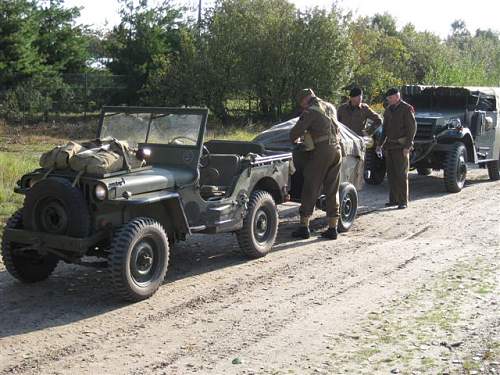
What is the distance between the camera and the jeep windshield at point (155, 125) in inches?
281

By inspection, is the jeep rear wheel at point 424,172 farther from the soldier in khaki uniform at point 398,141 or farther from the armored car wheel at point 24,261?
the armored car wheel at point 24,261

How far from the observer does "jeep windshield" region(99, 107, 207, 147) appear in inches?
281

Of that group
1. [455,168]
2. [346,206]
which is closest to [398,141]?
[455,168]

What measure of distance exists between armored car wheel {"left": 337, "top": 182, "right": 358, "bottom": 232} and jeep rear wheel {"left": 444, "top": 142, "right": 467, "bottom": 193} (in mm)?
4095

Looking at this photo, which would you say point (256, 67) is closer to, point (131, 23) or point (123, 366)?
point (131, 23)

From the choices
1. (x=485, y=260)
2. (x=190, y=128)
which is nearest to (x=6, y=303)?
(x=190, y=128)

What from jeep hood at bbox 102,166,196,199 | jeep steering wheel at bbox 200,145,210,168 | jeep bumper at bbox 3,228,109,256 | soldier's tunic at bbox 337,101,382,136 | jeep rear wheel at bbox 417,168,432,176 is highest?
soldier's tunic at bbox 337,101,382,136

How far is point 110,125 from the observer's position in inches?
294

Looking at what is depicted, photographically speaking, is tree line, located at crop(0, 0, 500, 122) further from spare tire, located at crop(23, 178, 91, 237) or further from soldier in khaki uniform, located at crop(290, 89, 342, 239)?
spare tire, located at crop(23, 178, 91, 237)

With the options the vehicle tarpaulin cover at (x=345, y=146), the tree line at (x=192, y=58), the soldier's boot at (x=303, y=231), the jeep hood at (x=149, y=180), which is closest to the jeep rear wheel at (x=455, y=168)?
the vehicle tarpaulin cover at (x=345, y=146)

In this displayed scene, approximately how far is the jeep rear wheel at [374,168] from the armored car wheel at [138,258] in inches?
321

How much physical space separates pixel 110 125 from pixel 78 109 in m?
21.4

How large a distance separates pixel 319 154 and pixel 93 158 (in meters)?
3.26

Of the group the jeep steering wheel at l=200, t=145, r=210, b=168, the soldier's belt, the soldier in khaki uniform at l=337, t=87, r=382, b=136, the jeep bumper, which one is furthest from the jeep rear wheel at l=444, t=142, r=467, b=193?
the jeep bumper
